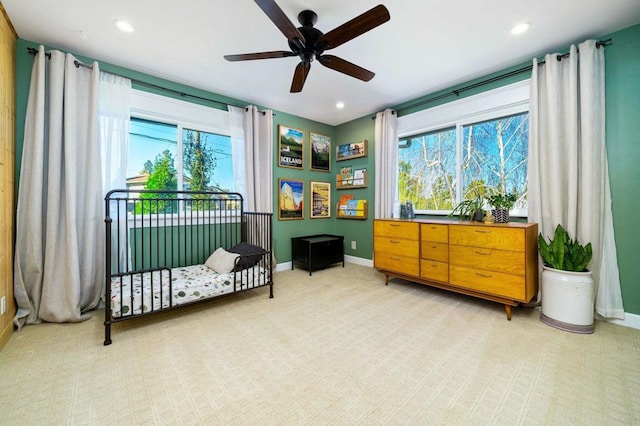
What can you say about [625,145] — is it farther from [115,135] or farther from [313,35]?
[115,135]

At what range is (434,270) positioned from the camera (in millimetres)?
2939

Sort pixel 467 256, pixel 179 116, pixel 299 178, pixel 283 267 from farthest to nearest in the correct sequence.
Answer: pixel 299 178 < pixel 283 267 < pixel 179 116 < pixel 467 256

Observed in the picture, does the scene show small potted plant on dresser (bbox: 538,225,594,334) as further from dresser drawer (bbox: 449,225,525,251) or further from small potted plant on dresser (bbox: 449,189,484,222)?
small potted plant on dresser (bbox: 449,189,484,222)

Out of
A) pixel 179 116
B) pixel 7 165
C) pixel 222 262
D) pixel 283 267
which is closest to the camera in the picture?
pixel 7 165

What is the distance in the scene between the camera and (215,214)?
347 centimetres

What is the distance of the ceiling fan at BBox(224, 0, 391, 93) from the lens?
1.61m

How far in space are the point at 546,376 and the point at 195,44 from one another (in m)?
3.83

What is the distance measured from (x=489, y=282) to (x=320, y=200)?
296 centimetres

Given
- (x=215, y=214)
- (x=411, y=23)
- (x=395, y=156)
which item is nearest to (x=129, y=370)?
(x=215, y=214)

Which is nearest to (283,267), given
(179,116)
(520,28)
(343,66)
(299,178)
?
(299,178)

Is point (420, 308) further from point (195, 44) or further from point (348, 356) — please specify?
point (195, 44)

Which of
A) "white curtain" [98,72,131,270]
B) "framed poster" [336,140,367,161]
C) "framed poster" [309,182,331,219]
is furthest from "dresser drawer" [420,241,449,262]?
"white curtain" [98,72,131,270]

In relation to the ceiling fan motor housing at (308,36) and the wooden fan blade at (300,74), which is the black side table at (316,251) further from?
the ceiling fan motor housing at (308,36)

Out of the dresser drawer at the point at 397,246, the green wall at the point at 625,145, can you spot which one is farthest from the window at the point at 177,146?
the green wall at the point at 625,145
